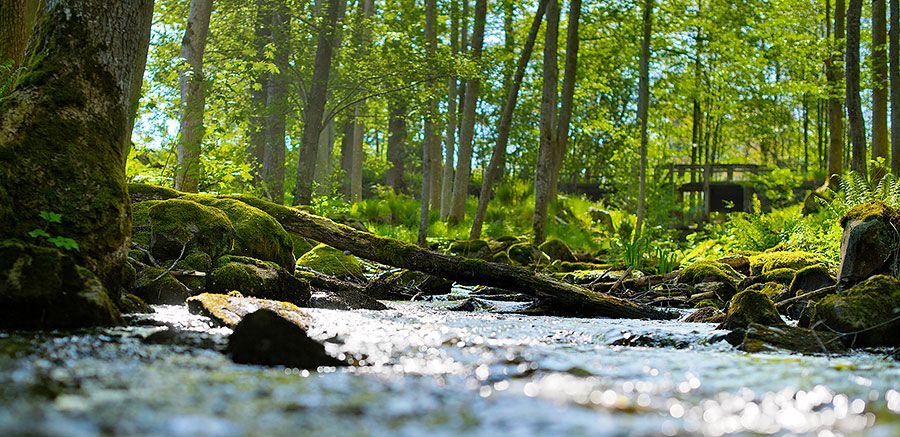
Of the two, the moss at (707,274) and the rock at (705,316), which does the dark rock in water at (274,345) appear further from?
the moss at (707,274)

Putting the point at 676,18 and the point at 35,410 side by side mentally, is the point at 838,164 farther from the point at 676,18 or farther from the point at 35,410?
the point at 35,410

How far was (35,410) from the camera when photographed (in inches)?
86.4

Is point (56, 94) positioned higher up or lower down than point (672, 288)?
higher up

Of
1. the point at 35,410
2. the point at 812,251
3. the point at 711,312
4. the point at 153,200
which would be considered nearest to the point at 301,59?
the point at 153,200

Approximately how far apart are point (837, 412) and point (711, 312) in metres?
4.58

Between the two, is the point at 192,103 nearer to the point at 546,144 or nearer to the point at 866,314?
the point at 546,144

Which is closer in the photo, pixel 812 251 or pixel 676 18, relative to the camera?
pixel 812 251

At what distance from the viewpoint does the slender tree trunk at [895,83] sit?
13969 mm

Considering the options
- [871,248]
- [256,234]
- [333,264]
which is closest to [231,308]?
[256,234]

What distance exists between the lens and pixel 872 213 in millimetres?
6539

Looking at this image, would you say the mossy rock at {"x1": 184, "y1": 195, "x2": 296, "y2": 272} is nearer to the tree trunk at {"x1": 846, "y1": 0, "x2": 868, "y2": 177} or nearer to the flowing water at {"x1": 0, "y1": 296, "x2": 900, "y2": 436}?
the flowing water at {"x1": 0, "y1": 296, "x2": 900, "y2": 436}

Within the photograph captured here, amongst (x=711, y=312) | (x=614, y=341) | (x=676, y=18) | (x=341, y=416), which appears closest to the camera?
(x=341, y=416)

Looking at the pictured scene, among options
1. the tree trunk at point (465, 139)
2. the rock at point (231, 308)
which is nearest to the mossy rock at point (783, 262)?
the rock at point (231, 308)

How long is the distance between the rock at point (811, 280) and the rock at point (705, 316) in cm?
121
